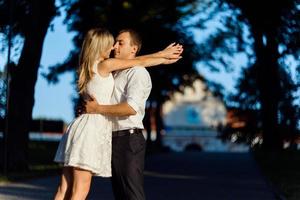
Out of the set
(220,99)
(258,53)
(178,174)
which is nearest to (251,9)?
(178,174)

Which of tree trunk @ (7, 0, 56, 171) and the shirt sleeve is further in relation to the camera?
tree trunk @ (7, 0, 56, 171)

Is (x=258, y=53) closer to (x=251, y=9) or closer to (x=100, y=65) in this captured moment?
(x=251, y=9)

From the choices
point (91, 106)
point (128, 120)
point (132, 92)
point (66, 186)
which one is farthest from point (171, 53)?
point (66, 186)

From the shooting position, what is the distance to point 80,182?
20.0 feet

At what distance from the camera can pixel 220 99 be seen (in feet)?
160

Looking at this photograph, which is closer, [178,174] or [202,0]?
[178,174]

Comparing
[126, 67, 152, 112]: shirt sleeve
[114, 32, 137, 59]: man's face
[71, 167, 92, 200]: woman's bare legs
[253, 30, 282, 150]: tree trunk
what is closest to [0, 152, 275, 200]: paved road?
[71, 167, 92, 200]: woman's bare legs

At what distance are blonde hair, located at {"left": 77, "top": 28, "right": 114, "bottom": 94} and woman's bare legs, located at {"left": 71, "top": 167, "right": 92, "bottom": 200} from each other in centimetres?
63

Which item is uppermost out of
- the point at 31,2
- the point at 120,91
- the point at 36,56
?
the point at 31,2

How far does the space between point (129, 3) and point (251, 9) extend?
17.0 feet

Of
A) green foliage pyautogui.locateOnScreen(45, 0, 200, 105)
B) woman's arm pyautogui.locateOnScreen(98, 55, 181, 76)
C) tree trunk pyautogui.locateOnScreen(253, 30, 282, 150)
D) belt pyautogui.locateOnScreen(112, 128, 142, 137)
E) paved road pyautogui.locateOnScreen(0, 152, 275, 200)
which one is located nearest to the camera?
woman's arm pyautogui.locateOnScreen(98, 55, 181, 76)

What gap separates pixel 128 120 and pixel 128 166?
362mm

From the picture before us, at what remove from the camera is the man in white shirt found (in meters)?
6.06

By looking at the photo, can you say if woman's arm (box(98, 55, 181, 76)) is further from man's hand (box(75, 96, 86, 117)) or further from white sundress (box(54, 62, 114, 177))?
man's hand (box(75, 96, 86, 117))
